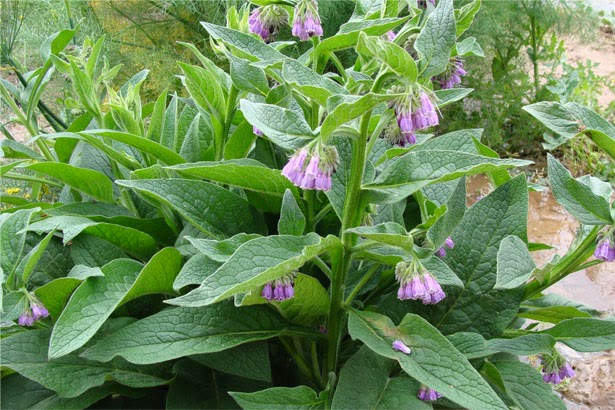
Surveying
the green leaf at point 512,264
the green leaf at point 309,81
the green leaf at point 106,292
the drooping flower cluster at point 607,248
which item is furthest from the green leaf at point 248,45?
the drooping flower cluster at point 607,248

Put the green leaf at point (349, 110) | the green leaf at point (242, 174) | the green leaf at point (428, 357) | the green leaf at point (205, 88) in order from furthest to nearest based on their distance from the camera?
the green leaf at point (205, 88)
the green leaf at point (242, 174)
the green leaf at point (428, 357)
the green leaf at point (349, 110)

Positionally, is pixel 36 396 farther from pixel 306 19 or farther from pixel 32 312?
pixel 306 19

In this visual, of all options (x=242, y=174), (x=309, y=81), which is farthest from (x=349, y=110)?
(x=242, y=174)

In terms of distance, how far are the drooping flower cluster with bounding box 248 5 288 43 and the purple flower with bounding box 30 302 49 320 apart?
551mm

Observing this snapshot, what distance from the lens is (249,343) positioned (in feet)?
3.51

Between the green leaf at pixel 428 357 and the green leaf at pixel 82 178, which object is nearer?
the green leaf at pixel 428 357

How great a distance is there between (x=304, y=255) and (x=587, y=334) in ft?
1.71

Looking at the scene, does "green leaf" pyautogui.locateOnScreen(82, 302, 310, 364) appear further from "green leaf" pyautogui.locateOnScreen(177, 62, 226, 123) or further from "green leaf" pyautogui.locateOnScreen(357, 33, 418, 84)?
"green leaf" pyautogui.locateOnScreen(357, 33, 418, 84)

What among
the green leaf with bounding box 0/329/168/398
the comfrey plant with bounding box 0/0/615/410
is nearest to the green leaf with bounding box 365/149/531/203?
the comfrey plant with bounding box 0/0/615/410

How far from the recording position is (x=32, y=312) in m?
0.99

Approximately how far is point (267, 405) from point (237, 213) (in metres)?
0.32

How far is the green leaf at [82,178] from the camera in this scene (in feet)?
3.82

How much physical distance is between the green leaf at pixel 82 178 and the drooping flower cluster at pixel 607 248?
0.84 meters

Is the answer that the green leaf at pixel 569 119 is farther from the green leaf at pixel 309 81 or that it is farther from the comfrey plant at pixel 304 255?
the green leaf at pixel 309 81
